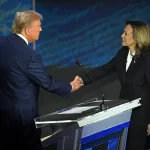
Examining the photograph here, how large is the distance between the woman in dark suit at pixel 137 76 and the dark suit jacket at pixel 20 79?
54 cm

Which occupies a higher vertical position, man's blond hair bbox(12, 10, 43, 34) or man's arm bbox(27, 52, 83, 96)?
man's blond hair bbox(12, 10, 43, 34)

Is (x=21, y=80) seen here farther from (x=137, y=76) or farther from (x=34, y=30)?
(x=137, y=76)

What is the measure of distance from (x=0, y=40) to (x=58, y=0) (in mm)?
2581

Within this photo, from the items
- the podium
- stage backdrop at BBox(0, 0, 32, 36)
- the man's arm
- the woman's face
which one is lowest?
the podium

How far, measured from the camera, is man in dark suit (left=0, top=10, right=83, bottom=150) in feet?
6.86

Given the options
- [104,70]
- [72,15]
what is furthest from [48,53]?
[104,70]

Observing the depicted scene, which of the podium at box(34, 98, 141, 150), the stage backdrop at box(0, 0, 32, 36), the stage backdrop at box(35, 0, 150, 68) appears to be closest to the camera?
the podium at box(34, 98, 141, 150)

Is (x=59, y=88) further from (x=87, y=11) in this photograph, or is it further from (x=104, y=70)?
(x=87, y=11)

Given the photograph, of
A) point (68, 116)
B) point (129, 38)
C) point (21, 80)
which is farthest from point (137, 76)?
point (68, 116)

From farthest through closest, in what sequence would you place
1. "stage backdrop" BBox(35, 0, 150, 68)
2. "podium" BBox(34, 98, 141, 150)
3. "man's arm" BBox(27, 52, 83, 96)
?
"stage backdrop" BBox(35, 0, 150, 68), "man's arm" BBox(27, 52, 83, 96), "podium" BBox(34, 98, 141, 150)

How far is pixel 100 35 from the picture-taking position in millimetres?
5090

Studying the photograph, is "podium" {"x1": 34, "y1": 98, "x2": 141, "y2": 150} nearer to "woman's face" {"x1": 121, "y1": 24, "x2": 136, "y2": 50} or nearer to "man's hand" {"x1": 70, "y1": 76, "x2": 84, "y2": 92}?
"man's hand" {"x1": 70, "y1": 76, "x2": 84, "y2": 92}

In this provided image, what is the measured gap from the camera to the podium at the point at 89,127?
4.73 feet

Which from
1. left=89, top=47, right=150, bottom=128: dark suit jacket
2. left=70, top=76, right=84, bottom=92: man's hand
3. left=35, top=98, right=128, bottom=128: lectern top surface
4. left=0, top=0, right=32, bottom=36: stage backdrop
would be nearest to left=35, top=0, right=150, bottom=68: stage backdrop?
left=0, top=0, right=32, bottom=36: stage backdrop
